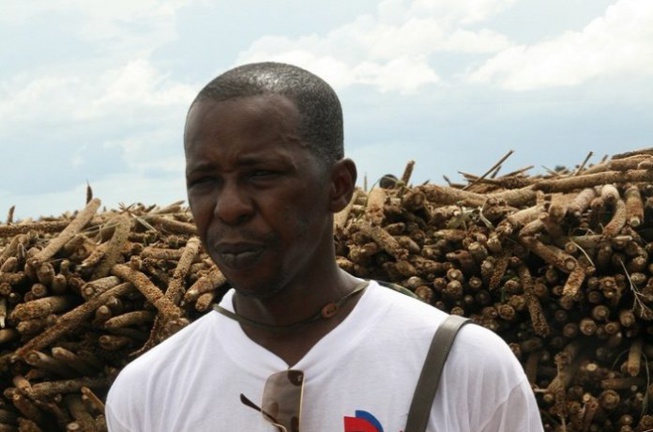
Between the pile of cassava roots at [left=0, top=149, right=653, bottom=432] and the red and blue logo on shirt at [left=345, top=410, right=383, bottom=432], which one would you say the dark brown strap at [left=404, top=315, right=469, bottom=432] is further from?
the pile of cassava roots at [left=0, top=149, right=653, bottom=432]

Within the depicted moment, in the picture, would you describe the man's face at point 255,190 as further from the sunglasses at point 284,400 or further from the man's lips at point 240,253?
the sunglasses at point 284,400

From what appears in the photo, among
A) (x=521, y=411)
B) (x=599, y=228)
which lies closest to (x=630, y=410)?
(x=599, y=228)

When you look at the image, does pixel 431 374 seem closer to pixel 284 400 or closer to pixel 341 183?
pixel 284 400

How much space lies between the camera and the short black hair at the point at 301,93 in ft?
6.67

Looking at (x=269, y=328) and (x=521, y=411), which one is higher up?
(x=269, y=328)

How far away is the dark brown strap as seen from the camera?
1.91 meters

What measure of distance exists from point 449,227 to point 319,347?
263 centimetres

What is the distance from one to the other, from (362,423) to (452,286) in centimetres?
236

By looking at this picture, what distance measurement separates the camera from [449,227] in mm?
4566

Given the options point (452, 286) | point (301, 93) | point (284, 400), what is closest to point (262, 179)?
point (301, 93)

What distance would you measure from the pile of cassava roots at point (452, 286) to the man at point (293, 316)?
7.30 ft

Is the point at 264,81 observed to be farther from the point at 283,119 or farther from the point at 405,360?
the point at 405,360

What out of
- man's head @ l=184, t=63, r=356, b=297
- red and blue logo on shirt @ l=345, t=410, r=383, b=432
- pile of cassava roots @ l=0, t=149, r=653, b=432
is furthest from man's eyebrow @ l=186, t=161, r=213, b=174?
pile of cassava roots @ l=0, t=149, r=653, b=432

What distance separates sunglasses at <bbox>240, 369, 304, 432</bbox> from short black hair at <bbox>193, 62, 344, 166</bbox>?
0.46 metres
